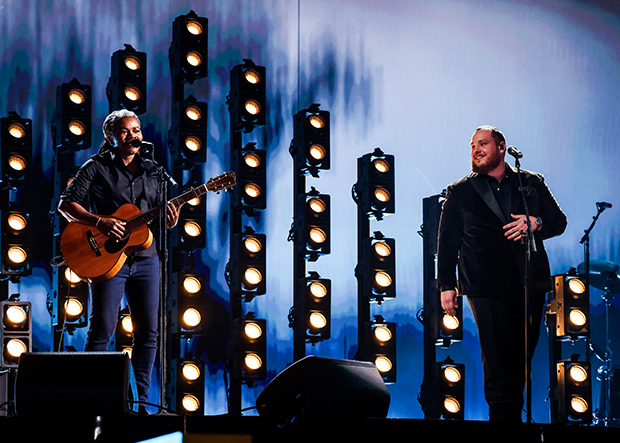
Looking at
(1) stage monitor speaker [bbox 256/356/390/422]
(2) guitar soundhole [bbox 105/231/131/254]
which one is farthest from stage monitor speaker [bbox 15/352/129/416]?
(2) guitar soundhole [bbox 105/231/131/254]

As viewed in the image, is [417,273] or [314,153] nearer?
[314,153]

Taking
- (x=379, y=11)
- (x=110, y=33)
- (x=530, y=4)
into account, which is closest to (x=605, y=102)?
(x=530, y=4)

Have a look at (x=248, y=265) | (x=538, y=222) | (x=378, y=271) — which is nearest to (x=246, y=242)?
(x=248, y=265)

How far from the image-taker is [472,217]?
4.91 metres

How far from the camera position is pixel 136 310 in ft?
14.5

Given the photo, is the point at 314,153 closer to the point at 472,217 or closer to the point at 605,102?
the point at 472,217

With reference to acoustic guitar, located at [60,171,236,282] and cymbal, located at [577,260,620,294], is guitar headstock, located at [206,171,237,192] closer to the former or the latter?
acoustic guitar, located at [60,171,236,282]

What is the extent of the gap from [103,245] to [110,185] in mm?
300

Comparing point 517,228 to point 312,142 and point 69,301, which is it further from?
point 69,301

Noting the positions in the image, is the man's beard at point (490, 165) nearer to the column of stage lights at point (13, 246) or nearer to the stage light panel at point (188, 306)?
the stage light panel at point (188, 306)

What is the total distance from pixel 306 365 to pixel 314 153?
3.07 meters

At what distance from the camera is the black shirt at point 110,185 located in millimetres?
4504

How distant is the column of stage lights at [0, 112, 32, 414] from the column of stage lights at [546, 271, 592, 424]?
128 inches

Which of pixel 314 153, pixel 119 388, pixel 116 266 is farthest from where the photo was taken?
pixel 314 153
